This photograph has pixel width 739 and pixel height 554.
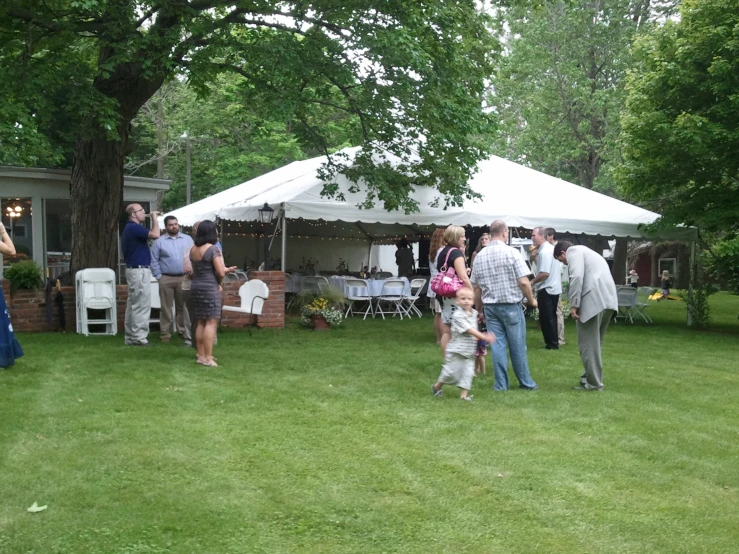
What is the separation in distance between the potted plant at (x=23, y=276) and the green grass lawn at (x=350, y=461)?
3.47 m

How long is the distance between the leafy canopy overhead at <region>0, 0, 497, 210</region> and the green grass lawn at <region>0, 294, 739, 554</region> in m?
4.11

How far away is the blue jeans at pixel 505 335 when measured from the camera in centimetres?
738

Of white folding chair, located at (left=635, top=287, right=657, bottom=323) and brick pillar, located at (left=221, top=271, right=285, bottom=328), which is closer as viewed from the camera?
brick pillar, located at (left=221, top=271, right=285, bottom=328)

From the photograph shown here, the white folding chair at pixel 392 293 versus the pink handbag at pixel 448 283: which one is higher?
the pink handbag at pixel 448 283

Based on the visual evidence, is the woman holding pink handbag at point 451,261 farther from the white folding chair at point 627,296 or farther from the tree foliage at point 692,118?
the white folding chair at point 627,296

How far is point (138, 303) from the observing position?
10.0 meters

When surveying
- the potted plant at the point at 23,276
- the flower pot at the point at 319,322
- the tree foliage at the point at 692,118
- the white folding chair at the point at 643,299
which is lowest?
the flower pot at the point at 319,322

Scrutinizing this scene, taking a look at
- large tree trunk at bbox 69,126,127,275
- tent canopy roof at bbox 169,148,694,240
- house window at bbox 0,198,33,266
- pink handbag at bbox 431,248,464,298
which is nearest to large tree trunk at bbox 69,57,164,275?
large tree trunk at bbox 69,126,127,275

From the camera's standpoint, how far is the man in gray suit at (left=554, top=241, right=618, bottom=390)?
7.40 m

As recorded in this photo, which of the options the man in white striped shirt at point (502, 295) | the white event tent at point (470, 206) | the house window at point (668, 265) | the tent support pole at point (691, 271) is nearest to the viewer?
the man in white striped shirt at point (502, 295)

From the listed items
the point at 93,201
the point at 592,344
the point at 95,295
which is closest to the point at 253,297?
the point at 95,295

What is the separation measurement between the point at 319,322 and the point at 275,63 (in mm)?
4341

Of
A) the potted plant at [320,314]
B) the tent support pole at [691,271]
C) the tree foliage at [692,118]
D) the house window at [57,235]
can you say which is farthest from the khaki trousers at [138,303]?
the tent support pole at [691,271]

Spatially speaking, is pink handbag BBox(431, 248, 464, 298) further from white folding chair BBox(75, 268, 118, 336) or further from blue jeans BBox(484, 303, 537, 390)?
white folding chair BBox(75, 268, 118, 336)
